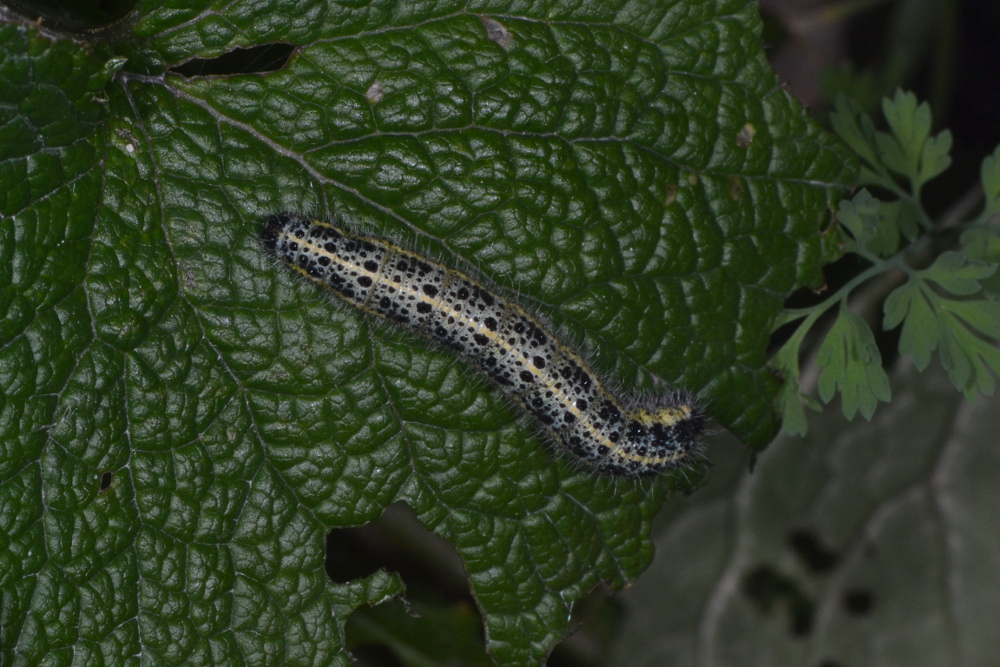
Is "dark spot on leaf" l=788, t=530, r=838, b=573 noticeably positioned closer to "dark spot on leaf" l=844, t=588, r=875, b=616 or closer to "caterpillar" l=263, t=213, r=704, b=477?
"dark spot on leaf" l=844, t=588, r=875, b=616

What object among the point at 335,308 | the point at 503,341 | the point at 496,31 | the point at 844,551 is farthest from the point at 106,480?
the point at 844,551

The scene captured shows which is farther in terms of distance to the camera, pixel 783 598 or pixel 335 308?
pixel 783 598

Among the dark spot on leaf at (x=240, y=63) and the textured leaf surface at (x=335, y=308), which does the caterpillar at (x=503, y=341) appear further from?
the dark spot on leaf at (x=240, y=63)

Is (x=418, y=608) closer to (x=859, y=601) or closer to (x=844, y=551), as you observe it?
(x=844, y=551)

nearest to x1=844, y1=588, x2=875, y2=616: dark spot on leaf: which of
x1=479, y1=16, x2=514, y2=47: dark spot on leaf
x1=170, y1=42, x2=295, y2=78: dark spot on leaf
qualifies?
x1=479, y1=16, x2=514, y2=47: dark spot on leaf

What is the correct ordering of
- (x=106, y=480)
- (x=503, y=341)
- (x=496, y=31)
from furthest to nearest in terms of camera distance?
1. (x=503, y=341)
2. (x=496, y=31)
3. (x=106, y=480)

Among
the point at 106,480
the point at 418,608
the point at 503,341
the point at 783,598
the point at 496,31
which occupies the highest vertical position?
the point at 496,31
